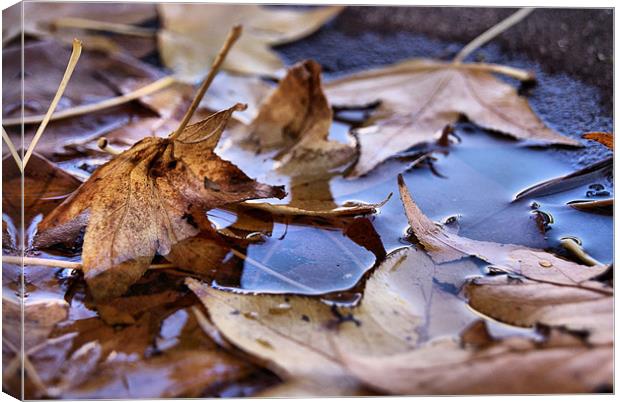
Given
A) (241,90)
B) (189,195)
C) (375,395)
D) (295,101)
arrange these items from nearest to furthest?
(375,395), (189,195), (295,101), (241,90)

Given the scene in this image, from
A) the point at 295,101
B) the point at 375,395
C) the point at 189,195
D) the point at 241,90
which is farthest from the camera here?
→ the point at 241,90

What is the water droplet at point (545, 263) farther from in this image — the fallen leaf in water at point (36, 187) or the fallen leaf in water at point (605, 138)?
the fallen leaf in water at point (36, 187)

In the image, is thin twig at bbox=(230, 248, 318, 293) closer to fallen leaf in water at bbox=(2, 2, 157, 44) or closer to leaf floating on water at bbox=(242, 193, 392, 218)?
leaf floating on water at bbox=(242, 193, 392, 218)

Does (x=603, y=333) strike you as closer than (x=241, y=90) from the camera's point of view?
Yes

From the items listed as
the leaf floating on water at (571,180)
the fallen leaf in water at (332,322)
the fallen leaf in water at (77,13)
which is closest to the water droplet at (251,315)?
the fallen leaf in water at (332,322)

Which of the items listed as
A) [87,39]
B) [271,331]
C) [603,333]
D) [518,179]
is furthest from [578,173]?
[87,39]

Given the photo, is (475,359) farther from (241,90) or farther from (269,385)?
(241,90)

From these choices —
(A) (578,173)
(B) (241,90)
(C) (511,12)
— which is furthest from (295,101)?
(C) (511,12)

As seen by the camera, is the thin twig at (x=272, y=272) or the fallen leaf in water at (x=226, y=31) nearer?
the thin twig at (x=272, y=272)
